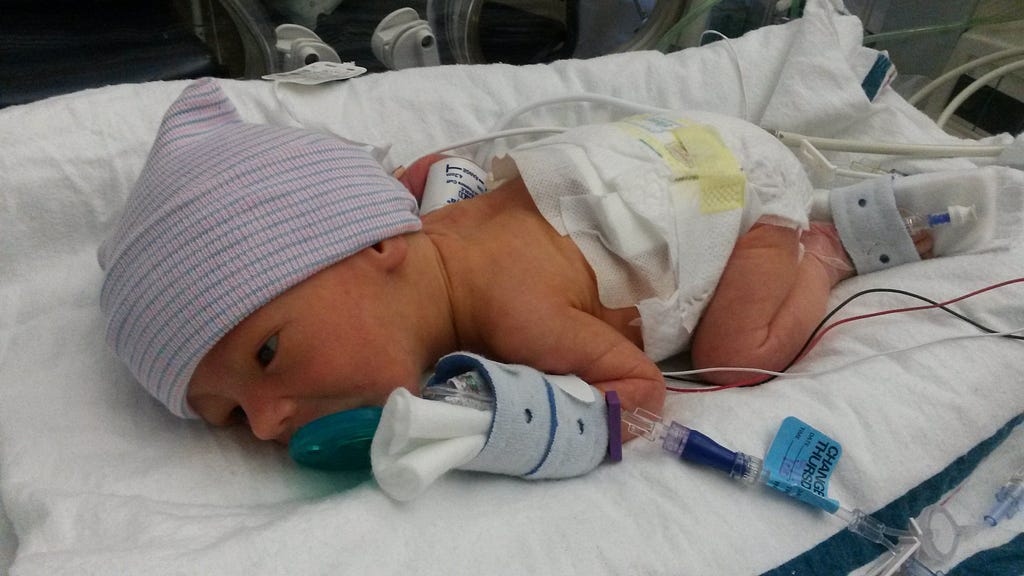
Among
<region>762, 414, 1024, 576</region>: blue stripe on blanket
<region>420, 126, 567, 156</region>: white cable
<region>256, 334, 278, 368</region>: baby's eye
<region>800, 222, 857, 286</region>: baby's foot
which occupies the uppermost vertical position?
<region>420, 126, 567, 156</region>: white cable

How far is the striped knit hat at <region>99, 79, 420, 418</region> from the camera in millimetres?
627

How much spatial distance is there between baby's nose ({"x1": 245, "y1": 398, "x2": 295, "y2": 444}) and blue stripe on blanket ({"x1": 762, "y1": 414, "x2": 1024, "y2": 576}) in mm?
473

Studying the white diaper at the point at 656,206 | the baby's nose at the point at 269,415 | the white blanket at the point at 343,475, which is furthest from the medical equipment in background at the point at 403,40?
the baby's nose at the point at 269,415

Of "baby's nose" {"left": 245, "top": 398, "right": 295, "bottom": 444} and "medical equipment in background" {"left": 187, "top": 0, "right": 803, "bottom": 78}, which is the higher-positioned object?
"medical equipment in background" {"left": 187, "top": 0, "right": 803, "bottom": 78}

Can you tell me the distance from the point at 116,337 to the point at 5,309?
0.94 ft

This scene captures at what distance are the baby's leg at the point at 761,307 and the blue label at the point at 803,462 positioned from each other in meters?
0.13

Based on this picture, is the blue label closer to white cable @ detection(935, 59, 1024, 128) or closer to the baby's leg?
the baby's leg

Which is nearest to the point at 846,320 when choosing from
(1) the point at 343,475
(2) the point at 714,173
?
→ (2) the point at 714,173

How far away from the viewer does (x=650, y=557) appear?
599 millimetres

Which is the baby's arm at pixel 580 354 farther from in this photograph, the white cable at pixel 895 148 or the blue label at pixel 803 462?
the white cable at pixel 895 148

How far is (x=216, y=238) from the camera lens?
2.08 ft

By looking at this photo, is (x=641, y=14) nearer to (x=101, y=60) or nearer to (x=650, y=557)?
(x=101, y=60)

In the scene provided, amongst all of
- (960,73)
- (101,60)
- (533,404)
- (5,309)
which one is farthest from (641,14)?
(5,309)

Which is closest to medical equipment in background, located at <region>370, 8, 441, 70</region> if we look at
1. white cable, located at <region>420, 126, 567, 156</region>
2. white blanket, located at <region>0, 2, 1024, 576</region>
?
white blanket, located at <region>0, 2, 1024, 576</region>
